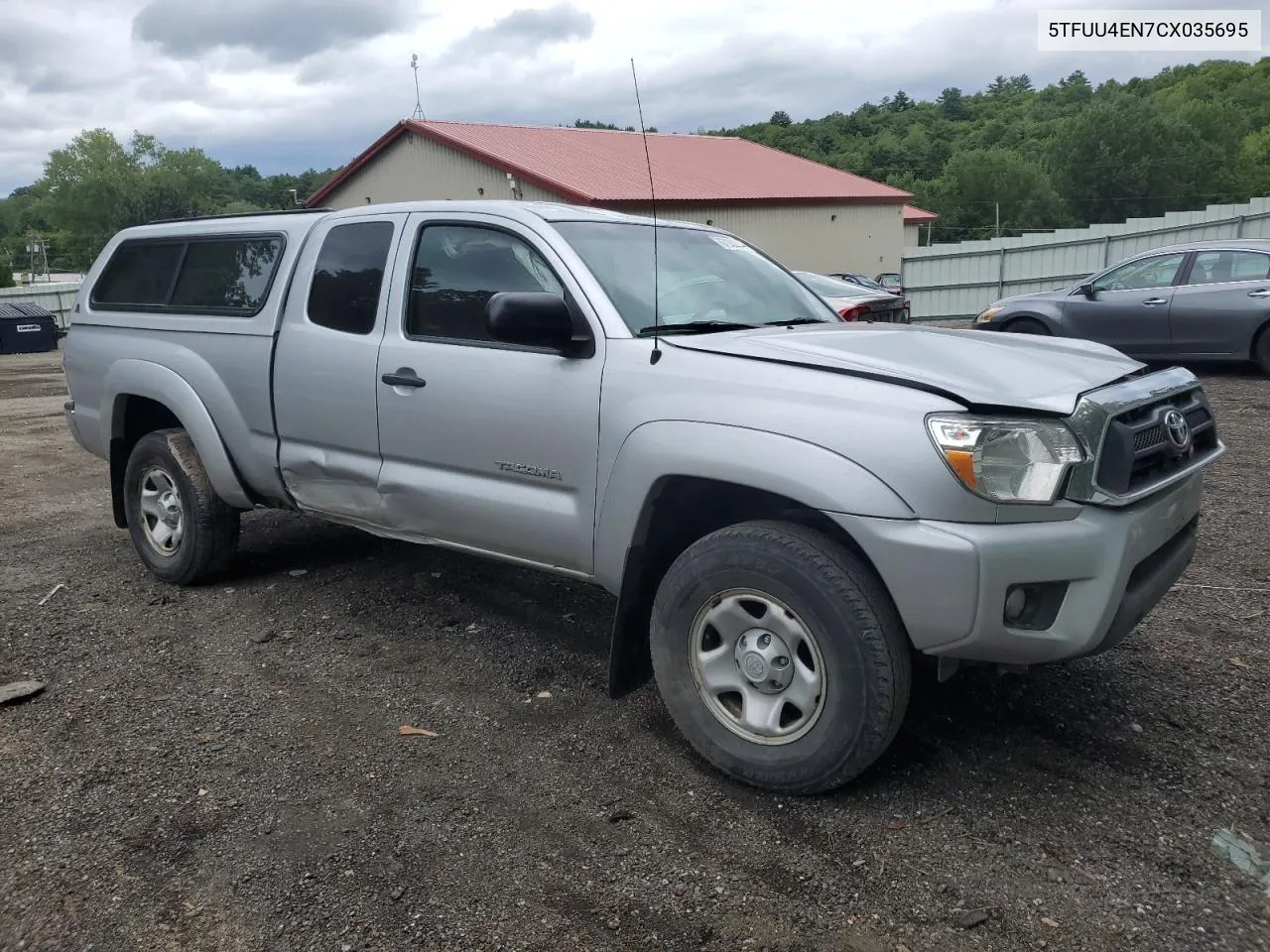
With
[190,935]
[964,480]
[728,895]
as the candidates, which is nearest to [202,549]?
[190,935]

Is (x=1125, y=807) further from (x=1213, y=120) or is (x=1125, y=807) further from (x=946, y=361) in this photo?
(x=1213, y=120)

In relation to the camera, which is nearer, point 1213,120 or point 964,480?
point 964,480

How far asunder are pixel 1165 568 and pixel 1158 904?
1080 mm

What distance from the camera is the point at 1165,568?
125 inches

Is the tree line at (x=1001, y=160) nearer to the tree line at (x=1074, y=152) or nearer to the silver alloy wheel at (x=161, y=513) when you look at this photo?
the tree line at (x=1074, y=152)

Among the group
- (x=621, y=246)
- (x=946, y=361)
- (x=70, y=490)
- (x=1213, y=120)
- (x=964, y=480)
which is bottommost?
(x=70, y=490)

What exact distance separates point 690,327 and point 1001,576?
1.49 meters

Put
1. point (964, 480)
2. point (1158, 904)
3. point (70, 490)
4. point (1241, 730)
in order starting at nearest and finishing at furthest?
point (1158, 904) < point (964, 480) < point (1241, 730) < point (70, 490)

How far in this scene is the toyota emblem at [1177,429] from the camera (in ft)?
10.1

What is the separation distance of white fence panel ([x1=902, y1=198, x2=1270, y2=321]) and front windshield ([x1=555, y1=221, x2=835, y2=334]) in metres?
18.6

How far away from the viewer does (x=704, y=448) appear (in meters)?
3.10

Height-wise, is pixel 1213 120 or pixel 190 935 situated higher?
pixel 1213 120

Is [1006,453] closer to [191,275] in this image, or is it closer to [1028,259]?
[191,275]

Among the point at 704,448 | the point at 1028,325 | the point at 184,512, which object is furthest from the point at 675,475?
the point at 1028,325
